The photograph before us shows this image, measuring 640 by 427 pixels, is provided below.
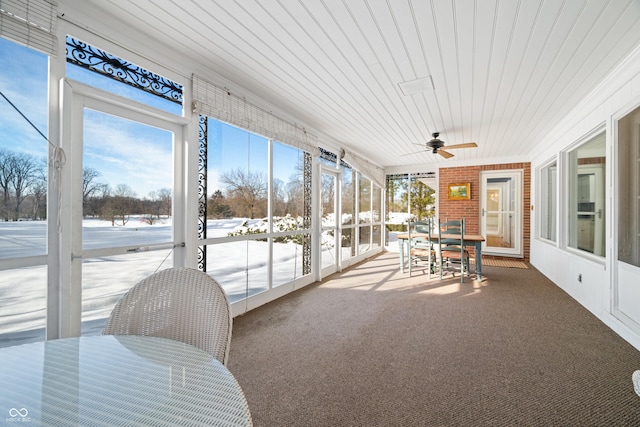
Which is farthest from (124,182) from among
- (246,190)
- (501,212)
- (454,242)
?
(501,212)

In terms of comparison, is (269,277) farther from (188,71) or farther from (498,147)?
(498,147)

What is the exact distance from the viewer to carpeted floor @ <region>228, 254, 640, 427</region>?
5.16 feet

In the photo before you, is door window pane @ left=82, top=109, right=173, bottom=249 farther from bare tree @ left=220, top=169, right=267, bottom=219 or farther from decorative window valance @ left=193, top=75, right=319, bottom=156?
bare tree @ left=220, top=169, right=267, bottom=219

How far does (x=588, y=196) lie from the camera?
3348mm

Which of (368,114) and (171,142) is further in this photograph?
(368,114)

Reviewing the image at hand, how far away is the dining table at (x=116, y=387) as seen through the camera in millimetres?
651

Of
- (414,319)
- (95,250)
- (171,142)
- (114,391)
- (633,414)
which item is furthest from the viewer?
(414,319)

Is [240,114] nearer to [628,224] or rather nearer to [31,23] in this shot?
[31,23]

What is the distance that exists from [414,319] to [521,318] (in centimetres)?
113

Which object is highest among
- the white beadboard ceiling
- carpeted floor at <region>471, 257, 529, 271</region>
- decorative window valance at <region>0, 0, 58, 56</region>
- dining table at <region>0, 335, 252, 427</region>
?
the white beadboard ceiling

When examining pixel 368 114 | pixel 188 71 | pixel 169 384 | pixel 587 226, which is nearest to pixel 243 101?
pixel 188 71

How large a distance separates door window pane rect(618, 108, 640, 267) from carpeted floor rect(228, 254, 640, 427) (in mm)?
812

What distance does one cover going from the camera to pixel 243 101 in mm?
2984

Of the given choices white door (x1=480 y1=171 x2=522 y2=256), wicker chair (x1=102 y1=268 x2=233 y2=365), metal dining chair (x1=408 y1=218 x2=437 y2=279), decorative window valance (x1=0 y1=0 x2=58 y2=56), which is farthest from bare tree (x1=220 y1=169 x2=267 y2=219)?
white door (x1=480 y1=171 x2=522 y2=256)
